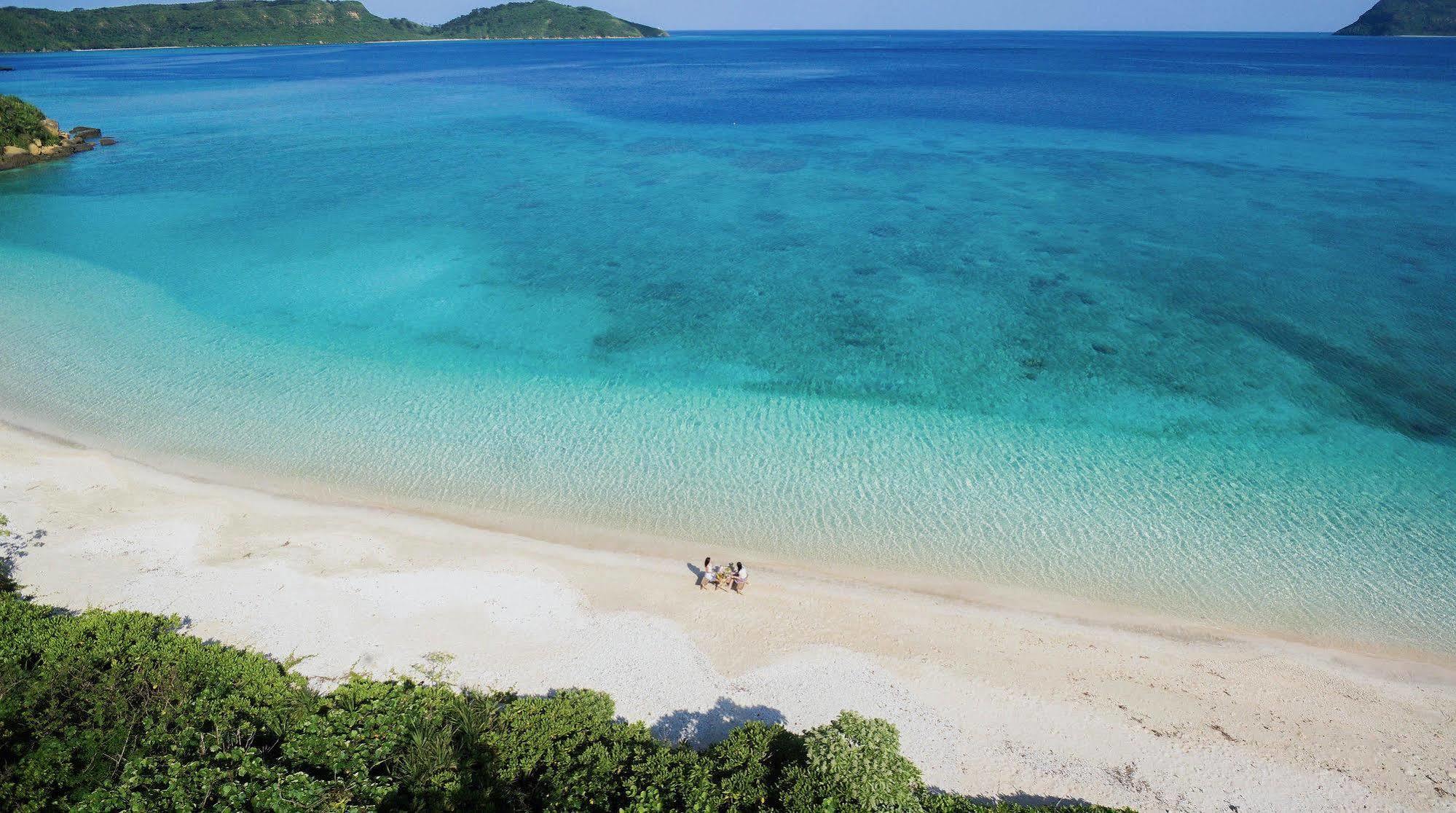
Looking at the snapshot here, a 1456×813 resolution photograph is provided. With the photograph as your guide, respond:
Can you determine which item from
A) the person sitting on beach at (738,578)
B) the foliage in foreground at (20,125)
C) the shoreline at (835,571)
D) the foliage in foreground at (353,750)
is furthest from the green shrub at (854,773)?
the foliage in foreground at (20,125)

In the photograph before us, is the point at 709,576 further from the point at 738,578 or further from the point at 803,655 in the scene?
the point at 803,655

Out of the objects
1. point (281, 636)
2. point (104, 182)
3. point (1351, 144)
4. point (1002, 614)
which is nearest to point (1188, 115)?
point (1351, 144)

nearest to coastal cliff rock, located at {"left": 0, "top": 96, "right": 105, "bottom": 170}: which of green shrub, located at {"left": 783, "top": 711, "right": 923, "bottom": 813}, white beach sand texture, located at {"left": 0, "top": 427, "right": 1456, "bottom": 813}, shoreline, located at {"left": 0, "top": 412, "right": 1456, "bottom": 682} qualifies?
shoreline, located at {"left": 0, "top": 412, "right": 1456, "bottom": 682}

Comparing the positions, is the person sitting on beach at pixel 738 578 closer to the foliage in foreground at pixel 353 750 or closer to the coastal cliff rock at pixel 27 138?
the foliage in foreground at pixel 353 750

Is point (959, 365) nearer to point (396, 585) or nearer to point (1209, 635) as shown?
point (1209, 635)

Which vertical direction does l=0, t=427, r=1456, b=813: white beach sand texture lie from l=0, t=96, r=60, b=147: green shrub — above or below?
below

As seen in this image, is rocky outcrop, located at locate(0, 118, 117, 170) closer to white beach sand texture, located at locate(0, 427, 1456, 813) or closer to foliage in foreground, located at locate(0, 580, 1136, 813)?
white beach sand texture, located at locate(0, 427, 1456, 813)

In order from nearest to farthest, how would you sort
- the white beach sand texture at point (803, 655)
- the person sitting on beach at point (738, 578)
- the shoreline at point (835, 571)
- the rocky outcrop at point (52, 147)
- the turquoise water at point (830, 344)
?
the white beach sand texture at point (803, 655) < the shoreline at point (835, 571) < the person sitting on beach at point (738, 578) < the turquoise water at point (830, 344) < the rocky outcrop at point (52, 147)
